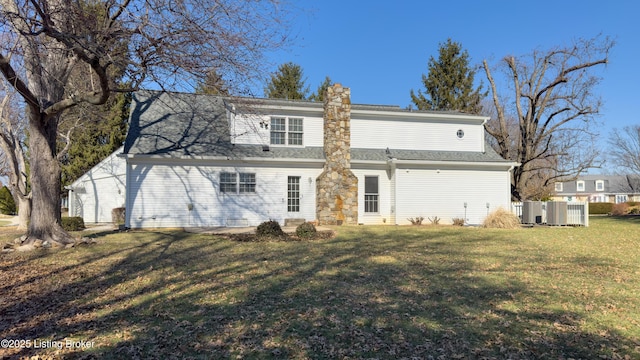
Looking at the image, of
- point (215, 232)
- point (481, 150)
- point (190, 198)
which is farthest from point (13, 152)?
point (481, 150)

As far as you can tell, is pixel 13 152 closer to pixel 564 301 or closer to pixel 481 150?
pixel 564 301

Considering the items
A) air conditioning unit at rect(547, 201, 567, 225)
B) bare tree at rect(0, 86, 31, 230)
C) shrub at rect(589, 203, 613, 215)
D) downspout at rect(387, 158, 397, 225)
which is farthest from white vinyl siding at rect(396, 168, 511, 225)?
shrub at rect(589, 203, 613, 215)

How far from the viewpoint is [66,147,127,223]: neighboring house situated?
872 inches

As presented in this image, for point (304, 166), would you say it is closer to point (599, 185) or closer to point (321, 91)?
point (321, 91)

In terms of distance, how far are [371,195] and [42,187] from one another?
12807 mm

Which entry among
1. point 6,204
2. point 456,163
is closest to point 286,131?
point 456,163

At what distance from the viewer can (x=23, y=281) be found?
7.33 m

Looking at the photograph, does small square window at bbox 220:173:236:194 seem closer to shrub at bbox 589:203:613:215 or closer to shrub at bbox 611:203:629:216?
shrub at bbox 611:203:629:216

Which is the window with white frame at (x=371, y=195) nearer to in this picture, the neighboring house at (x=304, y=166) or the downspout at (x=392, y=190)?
the neighboring house at (x=304, y=166)

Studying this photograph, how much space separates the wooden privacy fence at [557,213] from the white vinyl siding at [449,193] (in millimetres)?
1212

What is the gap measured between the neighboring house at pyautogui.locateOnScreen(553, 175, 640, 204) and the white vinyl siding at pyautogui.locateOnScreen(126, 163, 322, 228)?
5163 centimetres

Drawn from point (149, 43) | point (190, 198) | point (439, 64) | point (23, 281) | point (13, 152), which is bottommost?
point (23, 281)

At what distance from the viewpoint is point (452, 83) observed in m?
35.8

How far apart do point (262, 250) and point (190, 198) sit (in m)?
7.41
